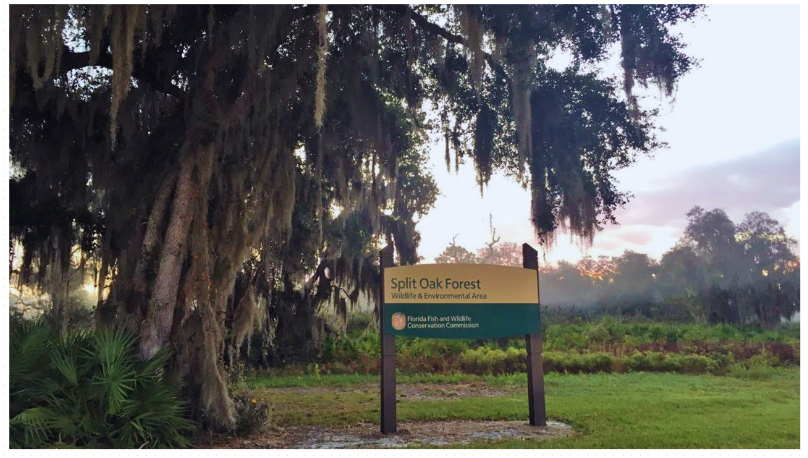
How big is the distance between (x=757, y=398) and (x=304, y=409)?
717cm

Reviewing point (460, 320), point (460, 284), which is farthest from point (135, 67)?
point (460, 320)

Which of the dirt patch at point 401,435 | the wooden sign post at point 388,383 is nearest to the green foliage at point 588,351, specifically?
the dirt patch at point 401,435

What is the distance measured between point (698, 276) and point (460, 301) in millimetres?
27328

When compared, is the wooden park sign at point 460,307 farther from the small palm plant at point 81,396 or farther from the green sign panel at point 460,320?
the small palm plant at point 81,396

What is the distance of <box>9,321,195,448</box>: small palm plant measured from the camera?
5.10m

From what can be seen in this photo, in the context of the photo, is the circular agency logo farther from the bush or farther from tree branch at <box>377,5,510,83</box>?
tree branch at <box>377,5,510,83</box>

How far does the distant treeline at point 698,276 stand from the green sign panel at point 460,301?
45.1ft

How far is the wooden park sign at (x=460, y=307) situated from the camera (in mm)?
7230

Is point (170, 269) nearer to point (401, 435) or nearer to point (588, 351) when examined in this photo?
point (401, 435)

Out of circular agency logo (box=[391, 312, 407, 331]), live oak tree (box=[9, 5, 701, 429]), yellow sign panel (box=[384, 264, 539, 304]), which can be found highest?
live oak tree (box=[9, 5, 701, 429])

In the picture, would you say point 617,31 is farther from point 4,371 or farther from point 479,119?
point 4,371

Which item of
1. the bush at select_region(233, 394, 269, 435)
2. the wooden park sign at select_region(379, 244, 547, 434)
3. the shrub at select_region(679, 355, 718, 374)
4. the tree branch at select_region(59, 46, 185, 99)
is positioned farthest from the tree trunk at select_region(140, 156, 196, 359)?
the shrub at select_region(679, 355, 718, 374)

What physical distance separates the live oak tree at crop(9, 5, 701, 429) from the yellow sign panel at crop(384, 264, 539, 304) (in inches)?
64.9
